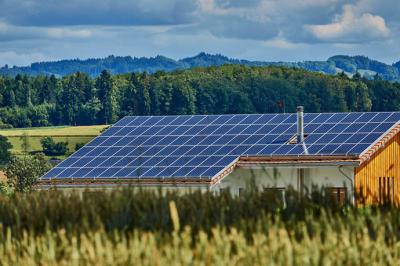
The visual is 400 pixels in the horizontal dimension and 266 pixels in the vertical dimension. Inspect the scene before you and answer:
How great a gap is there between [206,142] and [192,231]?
38649 mm

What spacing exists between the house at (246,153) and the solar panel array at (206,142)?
0.13 feet

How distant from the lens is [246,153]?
51.4 metres

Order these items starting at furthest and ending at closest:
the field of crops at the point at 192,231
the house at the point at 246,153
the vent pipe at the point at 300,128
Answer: the vent pipe at the point at 300,128 < the house at the point at 246,153 < the field of crops at the point at 192,231

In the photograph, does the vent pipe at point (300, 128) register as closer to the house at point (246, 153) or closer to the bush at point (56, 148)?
the house at point (246, 153)

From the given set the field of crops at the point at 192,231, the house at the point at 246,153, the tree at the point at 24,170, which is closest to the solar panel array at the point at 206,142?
the house at the point at 246,153

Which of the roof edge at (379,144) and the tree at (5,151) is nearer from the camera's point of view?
the roof edge at (379,144)

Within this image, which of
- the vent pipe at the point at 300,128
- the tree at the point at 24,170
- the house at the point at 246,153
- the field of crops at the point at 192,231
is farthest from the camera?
the tree at the point at 24,170

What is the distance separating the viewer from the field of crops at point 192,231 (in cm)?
1302

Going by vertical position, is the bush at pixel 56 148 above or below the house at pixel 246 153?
above

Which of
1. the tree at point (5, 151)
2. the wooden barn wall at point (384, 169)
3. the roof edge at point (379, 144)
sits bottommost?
the wooden barn wall at point (384, 169)

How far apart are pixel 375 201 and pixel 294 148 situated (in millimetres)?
34848

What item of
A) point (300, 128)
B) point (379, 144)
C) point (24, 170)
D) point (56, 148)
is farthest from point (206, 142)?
point (56, 148)

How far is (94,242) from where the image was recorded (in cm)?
1395

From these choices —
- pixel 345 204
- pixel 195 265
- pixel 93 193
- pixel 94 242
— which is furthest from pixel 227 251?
pixel 93 193
